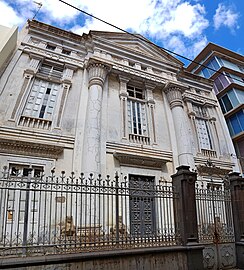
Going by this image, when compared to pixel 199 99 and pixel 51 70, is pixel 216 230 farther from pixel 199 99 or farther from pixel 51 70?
pixel 51 70

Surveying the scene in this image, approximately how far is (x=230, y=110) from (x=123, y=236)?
14267mm

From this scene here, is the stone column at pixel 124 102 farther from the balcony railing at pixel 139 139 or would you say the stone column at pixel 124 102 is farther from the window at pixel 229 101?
the window at pixel 229 101

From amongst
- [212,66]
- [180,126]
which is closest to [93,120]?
[180,126]

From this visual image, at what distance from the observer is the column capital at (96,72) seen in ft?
34.1

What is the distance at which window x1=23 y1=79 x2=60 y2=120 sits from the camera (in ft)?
30.5

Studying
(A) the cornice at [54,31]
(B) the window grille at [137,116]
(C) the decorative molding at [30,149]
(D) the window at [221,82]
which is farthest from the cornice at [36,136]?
(D) the window at [221,82]

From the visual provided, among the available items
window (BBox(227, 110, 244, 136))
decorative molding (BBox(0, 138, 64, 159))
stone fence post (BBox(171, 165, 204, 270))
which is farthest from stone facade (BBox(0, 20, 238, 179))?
stone fence post (BBox(171, 165, 204, 270))

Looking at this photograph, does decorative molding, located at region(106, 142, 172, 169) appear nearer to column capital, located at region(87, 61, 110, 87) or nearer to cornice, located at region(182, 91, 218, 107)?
column capital, located at region(87, 61, 110, 87)

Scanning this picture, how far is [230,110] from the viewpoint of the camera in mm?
16578

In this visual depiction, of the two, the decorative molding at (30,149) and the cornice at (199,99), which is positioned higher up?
the cornice at (199,99)

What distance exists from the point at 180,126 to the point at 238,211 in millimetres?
5170

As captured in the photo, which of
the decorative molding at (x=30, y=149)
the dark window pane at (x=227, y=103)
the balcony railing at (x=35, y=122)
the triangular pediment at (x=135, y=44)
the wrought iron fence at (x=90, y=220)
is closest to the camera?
the wrought iron fence at (x=90, y=220)

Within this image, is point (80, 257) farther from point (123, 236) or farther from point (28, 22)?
point (28, 22)

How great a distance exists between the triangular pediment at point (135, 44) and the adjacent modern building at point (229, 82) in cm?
285
